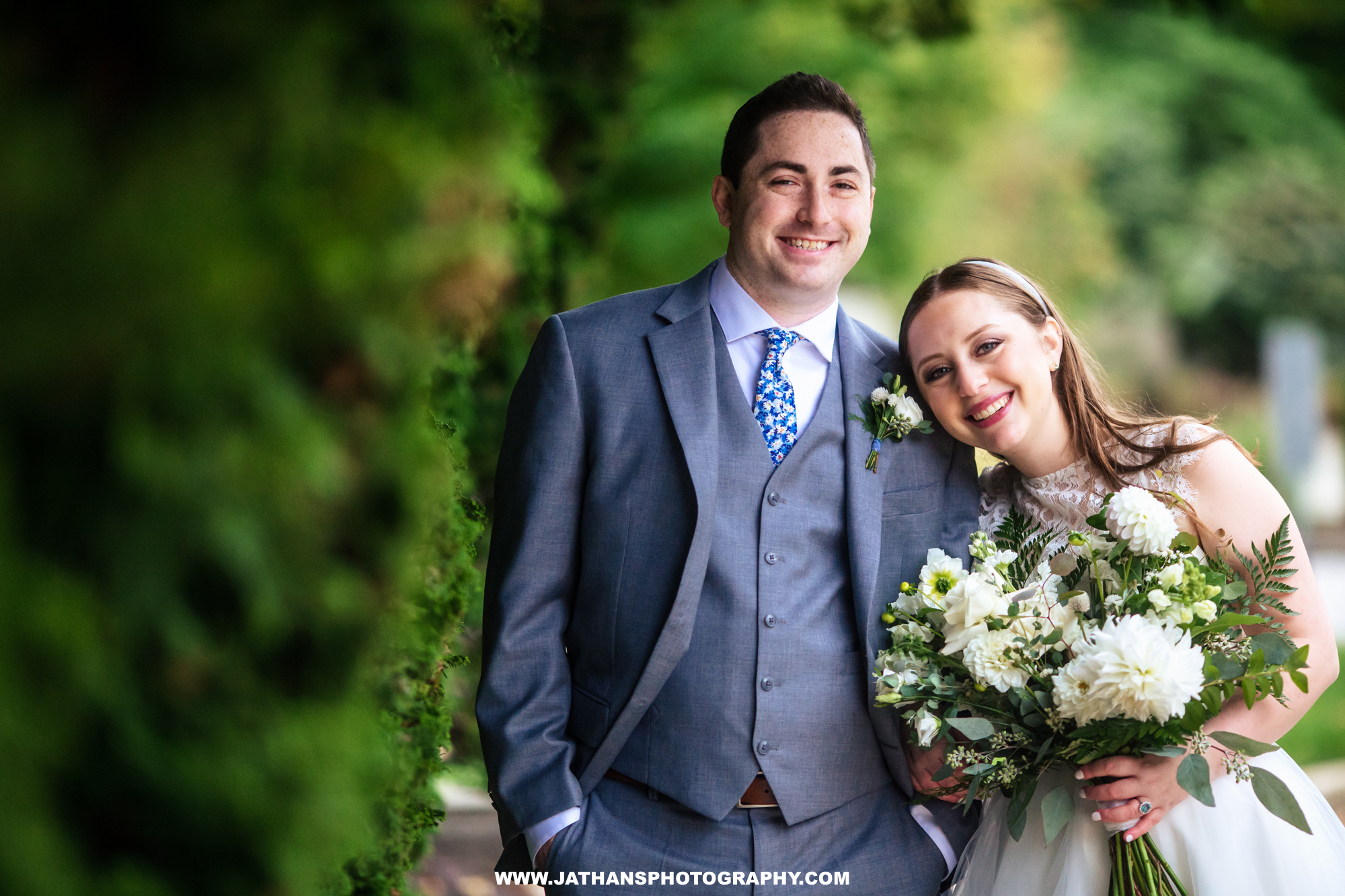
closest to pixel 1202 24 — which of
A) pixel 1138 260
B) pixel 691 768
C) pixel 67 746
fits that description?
pixel 1138 260

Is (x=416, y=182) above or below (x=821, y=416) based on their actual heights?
above

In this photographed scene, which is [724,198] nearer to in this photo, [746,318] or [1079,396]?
[746,318]

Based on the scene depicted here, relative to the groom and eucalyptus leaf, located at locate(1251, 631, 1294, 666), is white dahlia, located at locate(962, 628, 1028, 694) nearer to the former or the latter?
the groom

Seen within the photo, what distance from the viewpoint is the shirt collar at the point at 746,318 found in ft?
9.52

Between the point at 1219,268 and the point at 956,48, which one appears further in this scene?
the point at 1219,268

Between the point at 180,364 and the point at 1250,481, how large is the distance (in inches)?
99.7

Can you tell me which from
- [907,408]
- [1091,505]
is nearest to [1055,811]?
[1091,505]

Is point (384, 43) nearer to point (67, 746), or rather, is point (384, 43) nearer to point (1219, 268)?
point (67, 746)

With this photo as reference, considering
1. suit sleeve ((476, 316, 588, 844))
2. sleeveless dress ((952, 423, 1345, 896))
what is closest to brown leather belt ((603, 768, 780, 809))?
suit sleeve ((476, 316, 588, 844))

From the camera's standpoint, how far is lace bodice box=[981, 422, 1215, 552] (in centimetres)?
281

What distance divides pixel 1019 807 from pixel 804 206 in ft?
4.77

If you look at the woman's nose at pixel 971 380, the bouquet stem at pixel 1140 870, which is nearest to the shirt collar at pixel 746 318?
the woman's nose at pixel 971 380

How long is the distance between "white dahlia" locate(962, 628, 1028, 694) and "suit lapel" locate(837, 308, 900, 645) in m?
0.28

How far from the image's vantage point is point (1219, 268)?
76.5 feet
